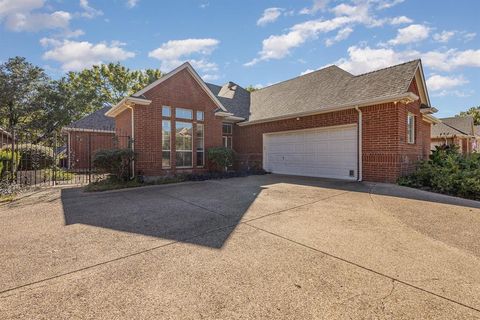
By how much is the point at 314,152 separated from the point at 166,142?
733 centimetres

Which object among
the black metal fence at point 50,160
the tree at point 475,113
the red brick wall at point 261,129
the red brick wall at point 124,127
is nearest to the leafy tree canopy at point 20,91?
the black metal fence at point 50,160

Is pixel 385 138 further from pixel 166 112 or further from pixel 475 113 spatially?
pixel 475 113

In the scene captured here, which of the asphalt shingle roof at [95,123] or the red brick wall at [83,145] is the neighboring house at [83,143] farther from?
the asphalt shingle roof at [95,123]

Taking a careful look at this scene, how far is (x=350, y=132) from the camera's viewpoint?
10.4 meters

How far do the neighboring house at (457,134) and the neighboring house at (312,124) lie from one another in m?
10.0

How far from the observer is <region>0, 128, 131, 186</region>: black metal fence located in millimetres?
9078

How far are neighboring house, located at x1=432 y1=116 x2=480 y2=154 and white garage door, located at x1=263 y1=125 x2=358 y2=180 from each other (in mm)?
16739

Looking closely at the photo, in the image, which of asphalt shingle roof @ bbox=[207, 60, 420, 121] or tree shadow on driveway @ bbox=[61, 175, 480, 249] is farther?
asphalt shingle roof @ bbox=[207, 60, 420, 121]

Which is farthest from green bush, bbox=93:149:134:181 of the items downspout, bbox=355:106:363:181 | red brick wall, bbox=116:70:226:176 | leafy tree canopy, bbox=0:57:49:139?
leafy tree canopy, bbox=0:57:49:139

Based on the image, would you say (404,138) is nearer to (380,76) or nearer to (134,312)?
(380,76)

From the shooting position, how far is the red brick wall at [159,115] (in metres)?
10.4

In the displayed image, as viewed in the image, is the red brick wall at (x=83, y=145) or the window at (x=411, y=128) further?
the red brick wall at (x=83, y=145)

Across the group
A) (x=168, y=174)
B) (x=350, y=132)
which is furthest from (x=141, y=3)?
(x=350, y=132)

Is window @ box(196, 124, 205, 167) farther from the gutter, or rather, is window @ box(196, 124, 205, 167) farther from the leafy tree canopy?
the leafy tree canopy
